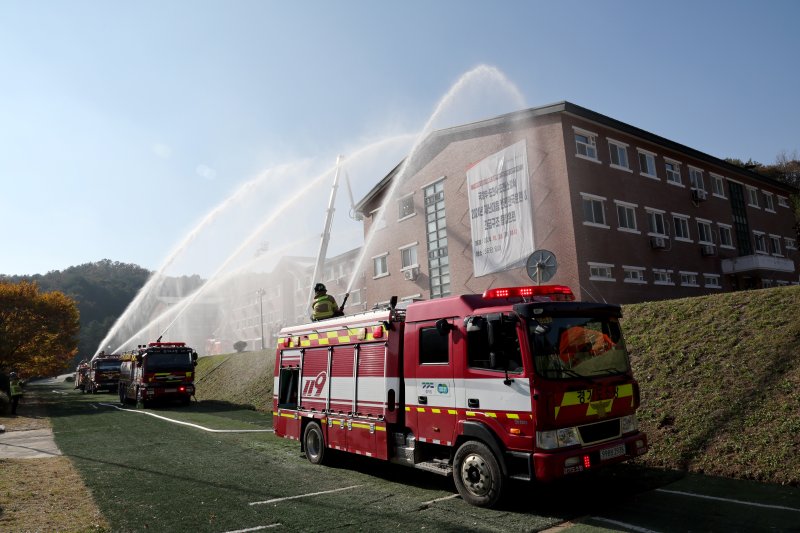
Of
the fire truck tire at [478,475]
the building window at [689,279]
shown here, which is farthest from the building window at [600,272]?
the fire truck tire at [478,475]

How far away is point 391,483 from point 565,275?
60.2ft

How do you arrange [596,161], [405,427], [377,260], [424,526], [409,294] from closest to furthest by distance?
[424,526]
[405,427]
[596,161]
[409,294]
[377,260]

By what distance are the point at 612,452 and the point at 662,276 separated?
965 inches

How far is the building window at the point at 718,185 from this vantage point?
A: 35.1 m

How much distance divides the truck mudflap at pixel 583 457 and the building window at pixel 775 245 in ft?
132

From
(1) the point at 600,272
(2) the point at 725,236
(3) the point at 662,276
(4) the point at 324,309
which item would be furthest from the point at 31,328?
(2) the point at 725,236

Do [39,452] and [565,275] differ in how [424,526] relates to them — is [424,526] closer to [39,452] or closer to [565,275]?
[39,452]

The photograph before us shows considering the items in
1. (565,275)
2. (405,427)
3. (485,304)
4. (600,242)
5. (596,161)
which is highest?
(596,161)

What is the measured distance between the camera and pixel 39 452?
13.3m

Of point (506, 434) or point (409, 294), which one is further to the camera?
point (409, 294)

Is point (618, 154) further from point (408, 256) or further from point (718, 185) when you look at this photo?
point (408, 256)

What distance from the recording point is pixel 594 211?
86.3 feet

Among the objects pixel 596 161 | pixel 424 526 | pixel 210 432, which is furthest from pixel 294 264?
pixel 424 526

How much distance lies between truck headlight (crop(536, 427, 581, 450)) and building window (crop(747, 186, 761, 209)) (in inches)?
1562
